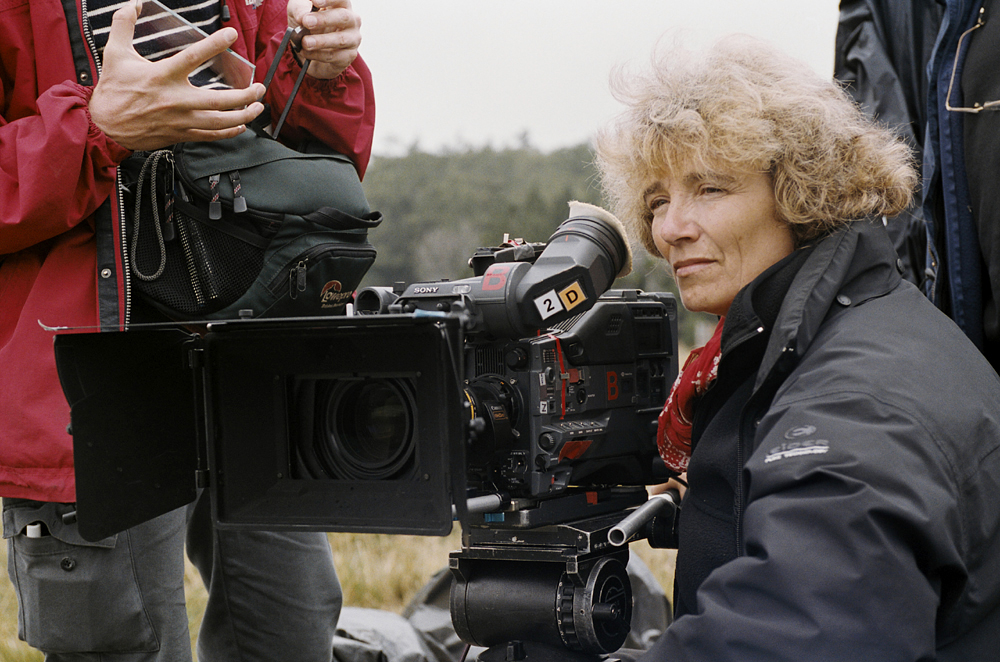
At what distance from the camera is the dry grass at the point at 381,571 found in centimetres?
356

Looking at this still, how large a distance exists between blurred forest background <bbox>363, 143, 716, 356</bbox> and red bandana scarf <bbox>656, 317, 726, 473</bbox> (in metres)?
20.5

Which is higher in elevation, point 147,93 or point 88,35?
point 88,35

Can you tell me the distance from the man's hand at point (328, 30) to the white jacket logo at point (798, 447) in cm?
122

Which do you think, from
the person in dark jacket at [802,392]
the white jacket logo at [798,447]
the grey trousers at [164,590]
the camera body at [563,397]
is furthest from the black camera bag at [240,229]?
the white jacket logo at [798,447]

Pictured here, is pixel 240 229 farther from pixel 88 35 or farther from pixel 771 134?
pixel 771 134

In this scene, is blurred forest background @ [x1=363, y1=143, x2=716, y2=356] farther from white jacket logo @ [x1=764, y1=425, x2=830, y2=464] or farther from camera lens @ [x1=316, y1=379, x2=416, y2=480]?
white jacket logo @ [x1=764, y1=425, x2=830, y2=464]

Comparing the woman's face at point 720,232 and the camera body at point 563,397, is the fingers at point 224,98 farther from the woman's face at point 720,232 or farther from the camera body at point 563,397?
the woman's face at point 720,232

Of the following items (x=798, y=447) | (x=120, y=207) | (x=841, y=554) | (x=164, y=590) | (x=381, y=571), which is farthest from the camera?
(x=381, y=571)

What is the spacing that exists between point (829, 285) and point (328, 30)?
1.11m

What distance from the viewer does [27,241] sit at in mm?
1620

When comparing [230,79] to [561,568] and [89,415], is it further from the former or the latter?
[561,568]

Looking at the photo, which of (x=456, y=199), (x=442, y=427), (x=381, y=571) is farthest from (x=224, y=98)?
(x=456, y=199)

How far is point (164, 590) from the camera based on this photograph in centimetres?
180

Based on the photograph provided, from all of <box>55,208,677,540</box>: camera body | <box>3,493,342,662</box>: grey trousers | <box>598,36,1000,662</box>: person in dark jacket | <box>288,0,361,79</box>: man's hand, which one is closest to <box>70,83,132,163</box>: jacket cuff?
<box>55,208,677,540</box>: camera body
